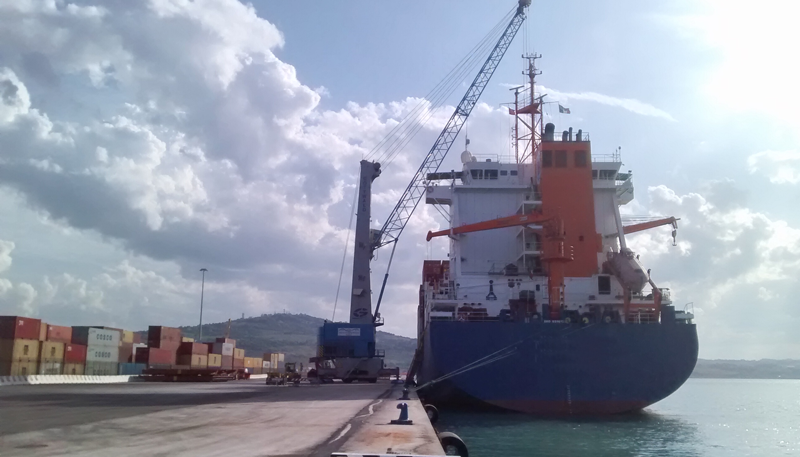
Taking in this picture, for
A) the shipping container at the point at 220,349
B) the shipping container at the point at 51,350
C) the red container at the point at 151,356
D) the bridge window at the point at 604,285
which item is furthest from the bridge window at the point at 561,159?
the shipping container at the point at 220,349

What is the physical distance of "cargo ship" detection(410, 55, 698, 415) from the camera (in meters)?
25.1

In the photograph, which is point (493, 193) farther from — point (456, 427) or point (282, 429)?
point (282, 429)

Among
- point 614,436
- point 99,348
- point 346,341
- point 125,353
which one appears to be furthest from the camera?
point 125,353

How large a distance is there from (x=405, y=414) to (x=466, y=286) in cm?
1619

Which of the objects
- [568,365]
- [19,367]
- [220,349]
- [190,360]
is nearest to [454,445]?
[568,365]

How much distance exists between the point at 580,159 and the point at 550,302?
7.30 metres

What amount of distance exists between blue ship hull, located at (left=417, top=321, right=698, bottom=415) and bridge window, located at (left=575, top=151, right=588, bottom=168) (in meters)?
8.32

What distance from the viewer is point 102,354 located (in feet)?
172

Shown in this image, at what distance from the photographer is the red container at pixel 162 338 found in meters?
60.0

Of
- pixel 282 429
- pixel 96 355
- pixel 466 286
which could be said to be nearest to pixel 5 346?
pixel 96 355

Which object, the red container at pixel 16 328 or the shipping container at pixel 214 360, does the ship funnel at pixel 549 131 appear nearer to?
the red container at pixel 16 328

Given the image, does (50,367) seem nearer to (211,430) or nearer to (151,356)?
(151,356)

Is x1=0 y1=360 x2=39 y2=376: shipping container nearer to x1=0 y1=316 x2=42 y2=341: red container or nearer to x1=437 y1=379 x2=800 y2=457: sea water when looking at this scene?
x1=0 y1=316 x2=42 y2=341: red container

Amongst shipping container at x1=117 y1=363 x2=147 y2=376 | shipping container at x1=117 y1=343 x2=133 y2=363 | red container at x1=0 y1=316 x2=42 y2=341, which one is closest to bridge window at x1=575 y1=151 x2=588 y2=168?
red container at x1=0 y1=316 x2=42 y2=341
